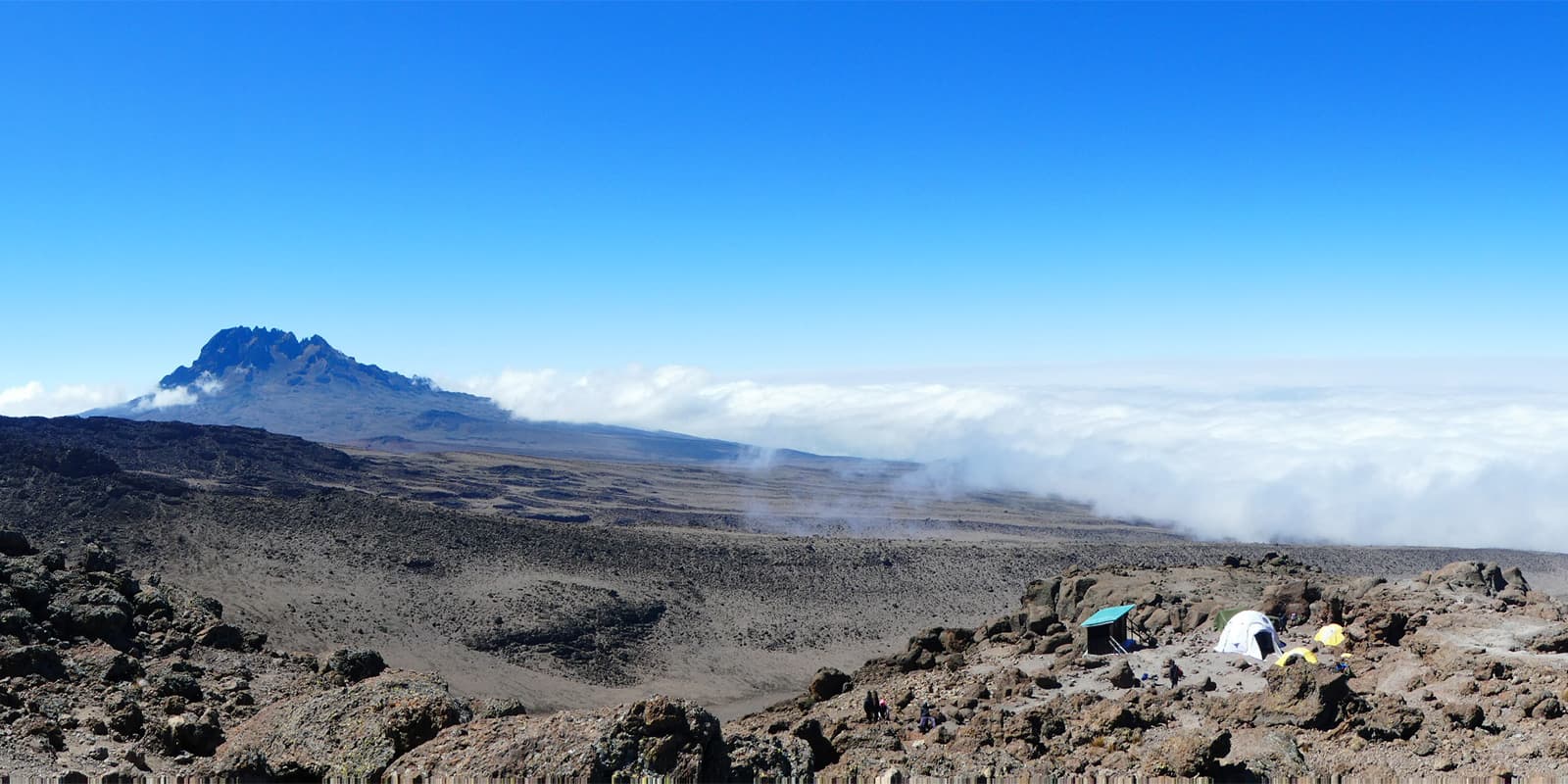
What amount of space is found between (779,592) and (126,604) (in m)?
32.8

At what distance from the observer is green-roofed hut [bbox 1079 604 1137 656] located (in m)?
23.5

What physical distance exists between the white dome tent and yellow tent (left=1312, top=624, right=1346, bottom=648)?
929mm

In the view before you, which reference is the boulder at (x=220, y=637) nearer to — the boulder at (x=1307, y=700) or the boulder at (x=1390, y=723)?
the boulder at (x=1307, y=700)

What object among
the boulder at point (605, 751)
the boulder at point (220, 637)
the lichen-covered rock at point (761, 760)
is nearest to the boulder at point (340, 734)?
the boulder at point (605, 751)

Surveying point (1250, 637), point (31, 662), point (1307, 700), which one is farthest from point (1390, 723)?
point (31, 662)

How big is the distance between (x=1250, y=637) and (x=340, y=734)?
67.1ft

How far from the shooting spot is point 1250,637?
22.4 meters

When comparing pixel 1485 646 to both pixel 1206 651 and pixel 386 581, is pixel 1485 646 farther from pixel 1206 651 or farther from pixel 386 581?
pixel 386 581

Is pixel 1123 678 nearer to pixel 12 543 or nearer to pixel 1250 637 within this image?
pixel 1250 637

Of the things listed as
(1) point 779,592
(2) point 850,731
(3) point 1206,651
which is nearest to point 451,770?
(2) point 850,731

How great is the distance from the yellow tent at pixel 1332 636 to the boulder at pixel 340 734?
2012cm

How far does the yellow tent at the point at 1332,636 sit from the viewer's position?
71.1ft

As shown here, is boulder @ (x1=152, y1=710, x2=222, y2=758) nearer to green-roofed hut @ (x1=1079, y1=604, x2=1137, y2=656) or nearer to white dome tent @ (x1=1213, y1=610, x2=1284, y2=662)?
green-roofed hut @ (x1=1079, y1=604, x2=1137, y2=656)

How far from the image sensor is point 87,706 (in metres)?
14.0
